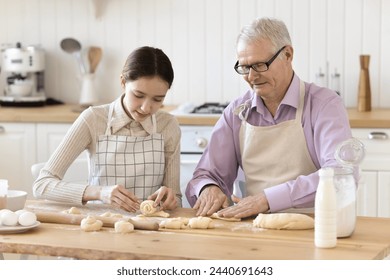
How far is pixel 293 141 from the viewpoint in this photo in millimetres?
2609

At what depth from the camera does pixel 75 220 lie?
90.7 inches

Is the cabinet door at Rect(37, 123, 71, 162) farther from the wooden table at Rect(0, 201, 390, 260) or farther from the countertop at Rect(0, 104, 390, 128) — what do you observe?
the wooden table at Rect(0, 201, 390, 260)

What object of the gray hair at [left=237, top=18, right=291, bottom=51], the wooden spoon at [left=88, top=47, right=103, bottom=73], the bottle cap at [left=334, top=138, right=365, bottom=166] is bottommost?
the bottle cap at [left=334, top=138, right=365, bottom=166]

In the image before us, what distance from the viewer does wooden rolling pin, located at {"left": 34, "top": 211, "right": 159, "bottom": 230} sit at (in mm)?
2229

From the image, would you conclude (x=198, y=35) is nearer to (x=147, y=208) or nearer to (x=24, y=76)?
(x=24, y=76)

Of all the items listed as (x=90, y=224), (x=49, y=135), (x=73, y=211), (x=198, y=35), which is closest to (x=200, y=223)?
(x=90, y=224)

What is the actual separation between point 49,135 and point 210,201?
1.92 metres

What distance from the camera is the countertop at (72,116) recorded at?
3.78m

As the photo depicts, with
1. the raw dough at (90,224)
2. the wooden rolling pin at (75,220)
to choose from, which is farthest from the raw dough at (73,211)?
the raw dough at (90,224)

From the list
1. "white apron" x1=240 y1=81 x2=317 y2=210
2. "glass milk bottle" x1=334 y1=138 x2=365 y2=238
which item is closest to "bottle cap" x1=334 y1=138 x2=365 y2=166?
"glass milk bottle" x1=334 y1=138 x2=365 y2=238

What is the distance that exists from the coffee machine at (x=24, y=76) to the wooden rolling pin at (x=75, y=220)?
226 centimetres
